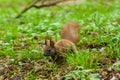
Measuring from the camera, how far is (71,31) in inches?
188

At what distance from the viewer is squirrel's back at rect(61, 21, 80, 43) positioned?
15.5ft

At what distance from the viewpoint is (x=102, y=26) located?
5.58 meters

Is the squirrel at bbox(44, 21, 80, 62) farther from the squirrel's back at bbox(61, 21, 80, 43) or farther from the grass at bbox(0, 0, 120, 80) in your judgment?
the grass at bbox(0, 0, 120, 80)

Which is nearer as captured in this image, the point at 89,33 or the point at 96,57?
the point at 96,57

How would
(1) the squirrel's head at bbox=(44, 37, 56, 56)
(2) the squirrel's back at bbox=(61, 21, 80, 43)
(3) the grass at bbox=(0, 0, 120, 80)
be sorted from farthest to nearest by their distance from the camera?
1. (2) the squirrel's back at bbox=(61, 21, 80, 43)
2. (1) the squirrel's head at bbox=(44, 37, 56, 56)
3. (3) the grass at bbox=(0, 0, 120, 80)

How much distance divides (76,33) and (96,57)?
70cm

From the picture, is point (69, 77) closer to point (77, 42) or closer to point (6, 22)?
point (77, 42)

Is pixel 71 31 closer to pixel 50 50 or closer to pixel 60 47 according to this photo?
pixel 60 47

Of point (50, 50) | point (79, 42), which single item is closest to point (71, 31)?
point (79, 42)

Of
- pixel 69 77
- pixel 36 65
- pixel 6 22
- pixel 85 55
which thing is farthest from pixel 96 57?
pixel 6 22

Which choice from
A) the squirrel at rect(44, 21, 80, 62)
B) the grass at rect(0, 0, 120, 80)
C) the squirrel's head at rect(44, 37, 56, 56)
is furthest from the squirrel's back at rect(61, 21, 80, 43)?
the squirrel's head at rect(44, 37, 56, 56)

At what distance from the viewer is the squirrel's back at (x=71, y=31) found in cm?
473

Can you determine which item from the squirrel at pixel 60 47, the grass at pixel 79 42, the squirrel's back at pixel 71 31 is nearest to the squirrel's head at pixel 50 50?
the squirrel at pixel 60 47

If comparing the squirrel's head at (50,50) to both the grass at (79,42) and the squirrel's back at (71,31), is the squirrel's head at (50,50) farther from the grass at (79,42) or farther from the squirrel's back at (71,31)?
the squirrel's back at (71,31)
